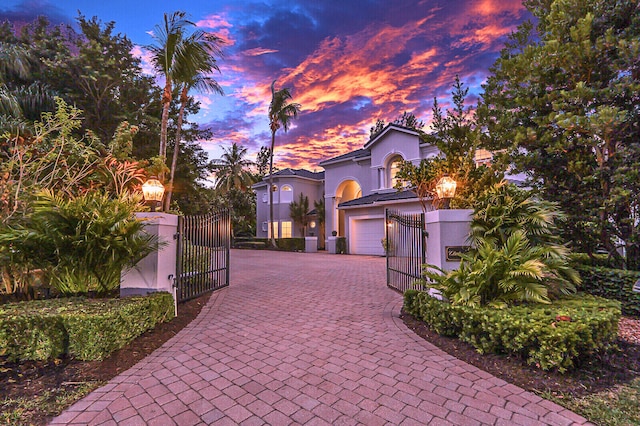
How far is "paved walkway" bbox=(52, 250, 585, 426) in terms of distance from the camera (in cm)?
260

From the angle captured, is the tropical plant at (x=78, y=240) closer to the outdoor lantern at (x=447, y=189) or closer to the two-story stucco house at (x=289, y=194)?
the outdoor lantern at (x=447, y=189)

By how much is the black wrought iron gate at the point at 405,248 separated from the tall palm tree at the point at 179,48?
6.75 m

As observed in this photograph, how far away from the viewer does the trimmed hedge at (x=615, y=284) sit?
5215 millimetres

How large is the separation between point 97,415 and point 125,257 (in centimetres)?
252

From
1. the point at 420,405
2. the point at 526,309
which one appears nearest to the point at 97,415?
the point at 420,405

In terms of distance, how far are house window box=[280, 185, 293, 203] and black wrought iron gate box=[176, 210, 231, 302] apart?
Result: 17.5 m

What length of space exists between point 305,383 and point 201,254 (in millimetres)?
5147

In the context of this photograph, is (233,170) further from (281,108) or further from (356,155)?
(356,155)

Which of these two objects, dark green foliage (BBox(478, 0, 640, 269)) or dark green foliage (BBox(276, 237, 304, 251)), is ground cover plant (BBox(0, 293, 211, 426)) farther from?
dark green foliage (BBox(276, 237, 304, 251))

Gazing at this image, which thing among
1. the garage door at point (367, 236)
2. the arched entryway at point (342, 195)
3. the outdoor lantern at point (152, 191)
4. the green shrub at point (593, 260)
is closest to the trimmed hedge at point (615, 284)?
the green shrub at point (593, 260)

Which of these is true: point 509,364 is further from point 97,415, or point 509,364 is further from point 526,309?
point 97,415

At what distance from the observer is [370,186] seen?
20.0 m

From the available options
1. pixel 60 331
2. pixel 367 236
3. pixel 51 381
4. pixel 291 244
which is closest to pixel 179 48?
pixel 60 331

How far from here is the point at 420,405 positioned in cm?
276
